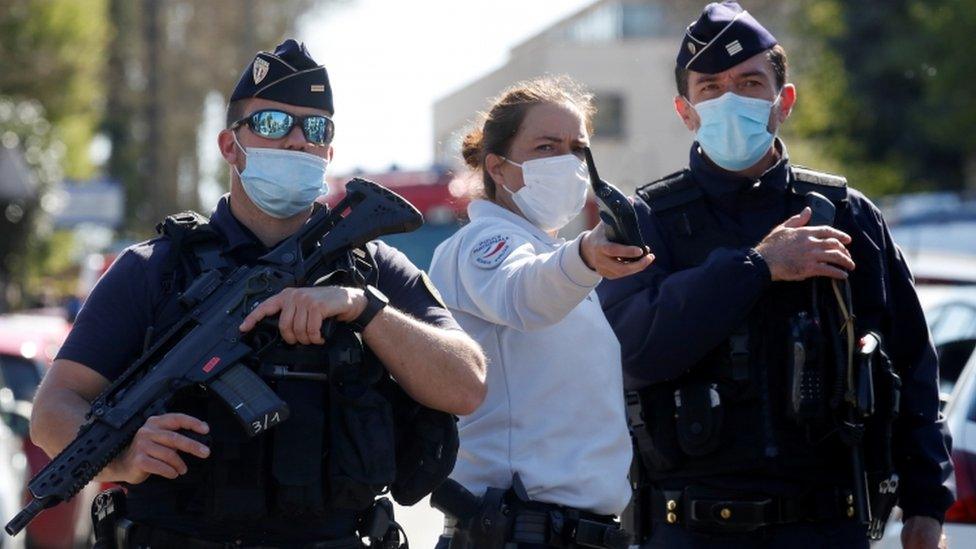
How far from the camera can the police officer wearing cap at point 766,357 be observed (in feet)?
14.7

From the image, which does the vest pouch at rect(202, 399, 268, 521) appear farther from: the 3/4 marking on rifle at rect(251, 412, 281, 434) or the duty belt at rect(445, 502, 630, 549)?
the duty belt at rect(445, 502, 630, 549)

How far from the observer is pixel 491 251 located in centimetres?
441

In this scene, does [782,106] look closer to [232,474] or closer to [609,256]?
[609,256]

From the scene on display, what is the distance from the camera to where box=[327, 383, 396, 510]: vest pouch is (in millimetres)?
Result: 3879

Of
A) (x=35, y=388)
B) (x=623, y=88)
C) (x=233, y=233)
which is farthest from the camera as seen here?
(x=623, y=88)

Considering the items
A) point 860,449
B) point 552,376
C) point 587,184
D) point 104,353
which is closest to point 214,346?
point 104,353

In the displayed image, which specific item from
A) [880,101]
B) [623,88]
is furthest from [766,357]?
[623,88]

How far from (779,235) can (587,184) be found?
0.56 metres

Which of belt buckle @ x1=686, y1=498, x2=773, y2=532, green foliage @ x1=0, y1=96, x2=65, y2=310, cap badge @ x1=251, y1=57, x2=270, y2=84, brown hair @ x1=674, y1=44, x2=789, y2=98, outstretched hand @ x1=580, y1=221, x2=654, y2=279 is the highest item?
green foliage @ x1=0, y1=96, x2=65, y2=310

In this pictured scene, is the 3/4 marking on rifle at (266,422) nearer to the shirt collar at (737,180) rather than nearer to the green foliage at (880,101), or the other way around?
the shirt collar at (737,180)

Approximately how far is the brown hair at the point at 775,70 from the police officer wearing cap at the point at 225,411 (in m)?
1.20

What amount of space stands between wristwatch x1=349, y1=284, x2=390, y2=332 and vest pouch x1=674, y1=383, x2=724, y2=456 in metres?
1.01

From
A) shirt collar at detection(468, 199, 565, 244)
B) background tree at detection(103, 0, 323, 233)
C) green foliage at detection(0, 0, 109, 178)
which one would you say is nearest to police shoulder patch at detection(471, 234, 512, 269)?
shirt collar at detection(468, 199, 565, 244)

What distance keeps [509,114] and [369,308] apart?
3.23 ft
